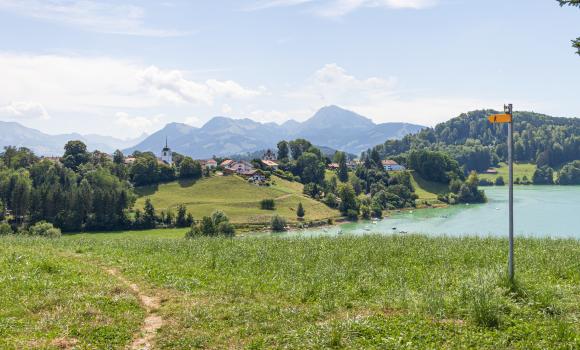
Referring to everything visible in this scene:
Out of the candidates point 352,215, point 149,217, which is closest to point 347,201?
point 352,215

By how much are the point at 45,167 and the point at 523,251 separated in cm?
13487

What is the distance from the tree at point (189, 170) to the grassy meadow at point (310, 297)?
131 meters

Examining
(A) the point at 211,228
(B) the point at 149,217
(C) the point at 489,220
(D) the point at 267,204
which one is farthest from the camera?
(D) the point at 267,204

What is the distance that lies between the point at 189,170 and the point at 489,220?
311 ft

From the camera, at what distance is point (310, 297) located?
16.4 metres

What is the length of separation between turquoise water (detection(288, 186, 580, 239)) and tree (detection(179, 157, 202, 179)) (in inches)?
2215

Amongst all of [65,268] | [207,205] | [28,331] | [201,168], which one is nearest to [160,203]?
[207,205]

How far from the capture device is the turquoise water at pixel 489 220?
328ft

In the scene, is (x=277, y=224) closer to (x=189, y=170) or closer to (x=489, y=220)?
(x=189, y=170)

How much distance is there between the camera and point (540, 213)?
404 ft

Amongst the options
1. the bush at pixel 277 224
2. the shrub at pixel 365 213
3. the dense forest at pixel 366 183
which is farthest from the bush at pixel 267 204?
the shrub at pixel 365 213

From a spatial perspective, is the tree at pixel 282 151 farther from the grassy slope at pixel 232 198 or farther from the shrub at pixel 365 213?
the shrub at pixel 365 213

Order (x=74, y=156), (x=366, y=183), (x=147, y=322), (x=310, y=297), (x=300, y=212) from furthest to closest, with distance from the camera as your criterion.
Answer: (x=366, y=183), (x=74, y=156), (x=300, y=212), (x=310, y=297), (x=147, y=322)

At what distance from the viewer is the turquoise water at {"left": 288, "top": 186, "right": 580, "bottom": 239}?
99.9m
